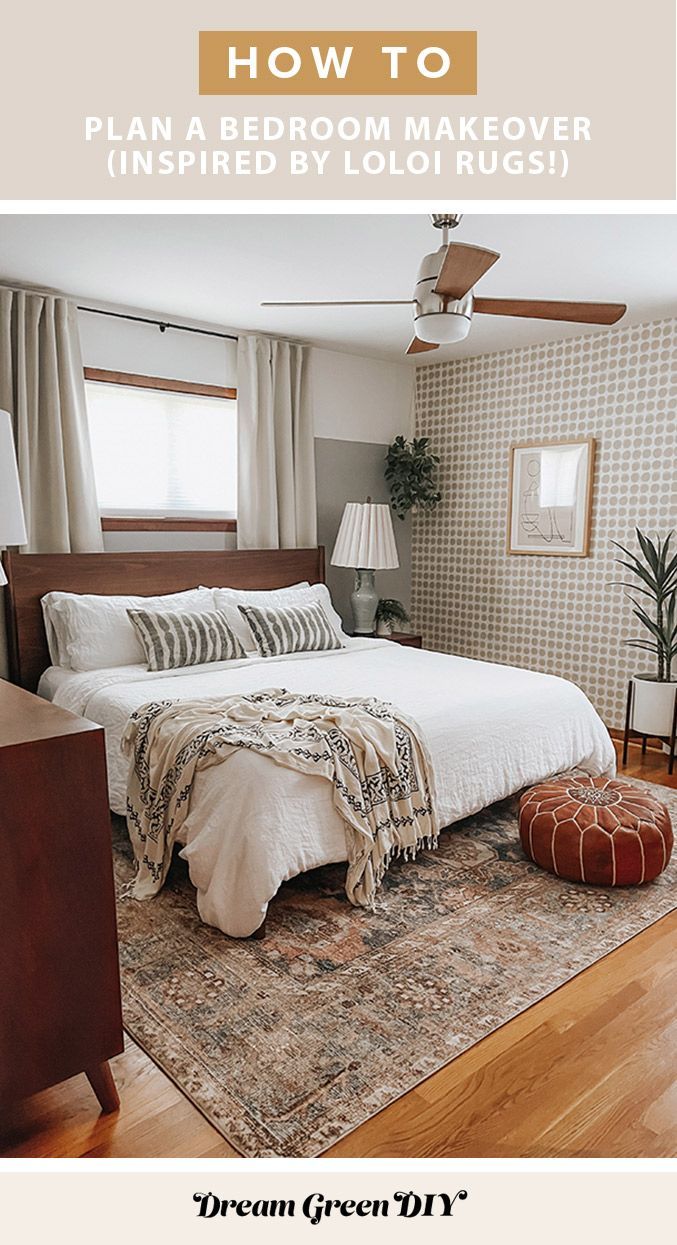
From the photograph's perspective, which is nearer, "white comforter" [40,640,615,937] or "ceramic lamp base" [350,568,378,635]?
"white comforter" [40,640,615,937]

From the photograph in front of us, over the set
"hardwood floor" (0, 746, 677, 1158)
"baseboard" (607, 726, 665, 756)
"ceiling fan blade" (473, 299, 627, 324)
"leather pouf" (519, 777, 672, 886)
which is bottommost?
"baseboard" (607, 726, 665, 756)

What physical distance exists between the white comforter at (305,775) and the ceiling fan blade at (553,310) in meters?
1.47

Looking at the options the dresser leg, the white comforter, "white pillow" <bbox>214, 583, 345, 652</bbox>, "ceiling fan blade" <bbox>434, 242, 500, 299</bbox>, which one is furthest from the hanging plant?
the dresser leg

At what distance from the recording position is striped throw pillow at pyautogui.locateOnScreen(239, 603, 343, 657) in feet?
13.0

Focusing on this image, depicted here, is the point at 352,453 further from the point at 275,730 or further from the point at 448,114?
the point at 448,114

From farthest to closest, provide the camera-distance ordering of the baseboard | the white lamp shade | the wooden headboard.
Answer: the white lamp shade < the baseboard < the wooden headboard

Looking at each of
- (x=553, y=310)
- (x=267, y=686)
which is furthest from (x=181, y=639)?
(x=553, y=310)

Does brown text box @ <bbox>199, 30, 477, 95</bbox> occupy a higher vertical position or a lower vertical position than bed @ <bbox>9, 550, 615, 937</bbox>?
higher

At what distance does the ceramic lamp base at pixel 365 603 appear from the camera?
504 centimetres

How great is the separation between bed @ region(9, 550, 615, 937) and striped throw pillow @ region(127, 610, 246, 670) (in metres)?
0.07

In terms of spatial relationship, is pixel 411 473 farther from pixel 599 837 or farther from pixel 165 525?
pixel 599 837

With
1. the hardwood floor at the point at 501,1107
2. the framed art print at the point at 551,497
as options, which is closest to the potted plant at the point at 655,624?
the framed art print at the point at 551,497

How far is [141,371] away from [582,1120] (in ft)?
12.9

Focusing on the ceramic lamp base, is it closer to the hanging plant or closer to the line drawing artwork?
the hanging plant
